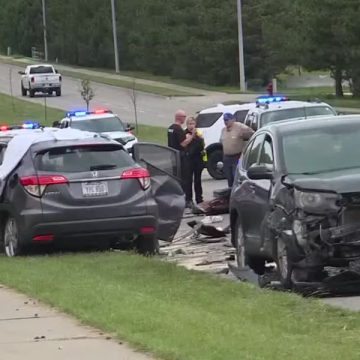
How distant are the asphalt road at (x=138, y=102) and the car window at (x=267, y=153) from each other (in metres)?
38.9

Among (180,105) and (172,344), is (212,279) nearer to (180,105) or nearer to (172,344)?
(172,344)

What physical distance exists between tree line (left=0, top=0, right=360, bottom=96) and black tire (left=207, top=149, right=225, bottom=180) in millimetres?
28746

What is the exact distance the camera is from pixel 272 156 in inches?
439

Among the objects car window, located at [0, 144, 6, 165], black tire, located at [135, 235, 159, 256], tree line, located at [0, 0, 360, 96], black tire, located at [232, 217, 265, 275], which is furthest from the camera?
tree line, located at [0, 0, 360, 96]

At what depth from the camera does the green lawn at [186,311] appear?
6984 mm

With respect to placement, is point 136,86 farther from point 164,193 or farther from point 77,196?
point 77,196

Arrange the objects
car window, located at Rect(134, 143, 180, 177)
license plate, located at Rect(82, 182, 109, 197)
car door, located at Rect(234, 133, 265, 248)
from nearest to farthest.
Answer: car door, located at Rect(234, 133, 265, 248)
license plate, located at Rect(82, 182, 109, 197)
car window, located at Rect(134, 143, 180, 177)

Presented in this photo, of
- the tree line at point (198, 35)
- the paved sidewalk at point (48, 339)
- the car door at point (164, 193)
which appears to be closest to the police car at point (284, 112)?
the car door at point (164, 193)

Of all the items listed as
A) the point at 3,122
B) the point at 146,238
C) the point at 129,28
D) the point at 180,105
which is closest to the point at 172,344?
the point at 146,238

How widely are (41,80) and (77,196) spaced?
5539 cm

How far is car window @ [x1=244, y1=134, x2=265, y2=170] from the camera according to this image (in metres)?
11.9

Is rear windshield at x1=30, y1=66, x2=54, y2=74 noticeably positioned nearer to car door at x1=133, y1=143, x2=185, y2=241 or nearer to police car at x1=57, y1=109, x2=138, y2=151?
police car at x1=57, y1=109, x2=138, y2=151

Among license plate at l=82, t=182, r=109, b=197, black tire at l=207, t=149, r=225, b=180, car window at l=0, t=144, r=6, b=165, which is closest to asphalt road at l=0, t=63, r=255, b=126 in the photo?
black tire at l=207, t=149, r=225, b=180

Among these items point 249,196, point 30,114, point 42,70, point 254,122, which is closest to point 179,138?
point 254,122
